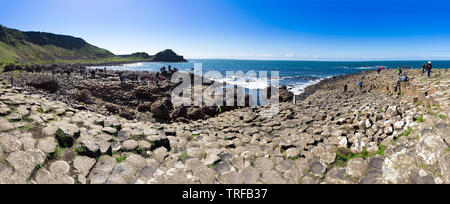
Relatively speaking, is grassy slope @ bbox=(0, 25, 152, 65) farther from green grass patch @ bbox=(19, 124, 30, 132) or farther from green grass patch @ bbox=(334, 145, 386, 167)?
green grass patch @ bbox=(334, 145, 386, 167)

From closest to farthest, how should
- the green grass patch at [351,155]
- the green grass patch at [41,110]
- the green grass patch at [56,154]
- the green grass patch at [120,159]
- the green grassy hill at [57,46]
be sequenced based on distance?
the green grass patch at [56,154]
the green grass patch at [351,155]
the green grass patch at [120,159]
the green grass patch at [41,110]
the green grassy hill at [57,46]

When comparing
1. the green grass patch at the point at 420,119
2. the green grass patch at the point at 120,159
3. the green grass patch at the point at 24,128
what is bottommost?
the green grass patch at the point at 120,159

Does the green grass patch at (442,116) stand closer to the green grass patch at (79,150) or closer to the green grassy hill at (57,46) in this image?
the green grass patch at (79,150)

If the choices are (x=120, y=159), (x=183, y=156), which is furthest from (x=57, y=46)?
(x=183, y=156)

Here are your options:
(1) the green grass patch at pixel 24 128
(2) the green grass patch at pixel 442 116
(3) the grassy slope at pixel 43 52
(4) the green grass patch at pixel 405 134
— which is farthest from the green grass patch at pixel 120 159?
(3) the grassy slope at pixel 43 52

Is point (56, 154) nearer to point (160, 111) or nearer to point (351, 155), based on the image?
point (351, 155)

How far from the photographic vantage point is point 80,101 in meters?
17.0

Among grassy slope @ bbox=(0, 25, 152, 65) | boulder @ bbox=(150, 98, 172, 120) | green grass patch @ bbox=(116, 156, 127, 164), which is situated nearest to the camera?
green grass patch @ bbox=(116, 156, 127, 164)

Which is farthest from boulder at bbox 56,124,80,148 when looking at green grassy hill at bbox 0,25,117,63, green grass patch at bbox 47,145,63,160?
green grassy hill at bbox 0,25,117,63

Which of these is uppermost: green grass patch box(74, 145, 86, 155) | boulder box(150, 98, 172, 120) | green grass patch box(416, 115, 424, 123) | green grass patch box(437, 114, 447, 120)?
green grass patch box(437, 114, 447, 120)

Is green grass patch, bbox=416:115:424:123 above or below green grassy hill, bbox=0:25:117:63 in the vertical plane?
below
